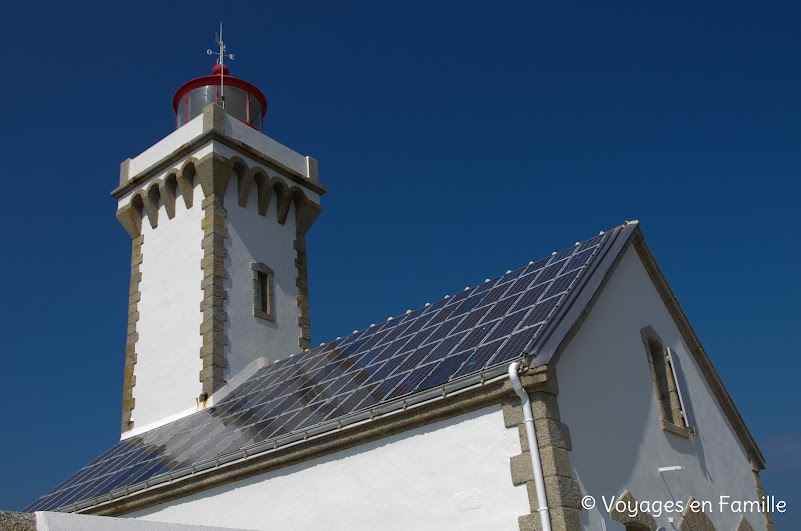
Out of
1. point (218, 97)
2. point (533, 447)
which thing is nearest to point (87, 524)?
point (533, 447)

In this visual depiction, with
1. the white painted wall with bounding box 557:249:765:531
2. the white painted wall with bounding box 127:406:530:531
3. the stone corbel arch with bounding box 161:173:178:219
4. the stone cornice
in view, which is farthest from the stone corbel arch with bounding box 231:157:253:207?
the white painted wall with bounding box 557:249:765:531

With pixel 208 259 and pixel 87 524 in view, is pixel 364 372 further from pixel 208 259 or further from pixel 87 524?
pixel 208 259

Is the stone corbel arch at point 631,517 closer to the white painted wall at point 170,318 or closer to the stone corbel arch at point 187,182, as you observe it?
the white painted wall at point 170,318

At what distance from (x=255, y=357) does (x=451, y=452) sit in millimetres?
9012

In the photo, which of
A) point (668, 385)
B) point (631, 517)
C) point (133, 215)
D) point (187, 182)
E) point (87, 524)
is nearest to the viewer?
point (87, 524)

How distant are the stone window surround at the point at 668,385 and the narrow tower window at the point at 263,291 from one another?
927cm

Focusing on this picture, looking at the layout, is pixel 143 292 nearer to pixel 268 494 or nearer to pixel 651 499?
pixel 268 494

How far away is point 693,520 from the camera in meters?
11.2

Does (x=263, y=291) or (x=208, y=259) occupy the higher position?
(x=208, y=259)

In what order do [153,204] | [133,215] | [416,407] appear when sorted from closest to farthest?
[416,407] → [153,204] → [133,215]

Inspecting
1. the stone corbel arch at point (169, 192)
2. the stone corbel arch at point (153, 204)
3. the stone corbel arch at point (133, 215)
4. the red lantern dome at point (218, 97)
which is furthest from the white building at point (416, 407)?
the red lantern dome at point (218, 97)

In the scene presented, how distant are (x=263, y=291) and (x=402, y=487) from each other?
9.69 metres

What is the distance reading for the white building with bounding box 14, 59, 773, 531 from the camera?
366 inches

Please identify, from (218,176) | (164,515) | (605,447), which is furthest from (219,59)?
(605,447)
